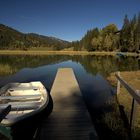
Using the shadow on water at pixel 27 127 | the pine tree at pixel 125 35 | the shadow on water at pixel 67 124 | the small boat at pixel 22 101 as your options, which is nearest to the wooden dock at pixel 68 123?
the shadow on water at pixel 67 124

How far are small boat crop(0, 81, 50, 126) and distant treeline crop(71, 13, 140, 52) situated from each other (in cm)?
6478

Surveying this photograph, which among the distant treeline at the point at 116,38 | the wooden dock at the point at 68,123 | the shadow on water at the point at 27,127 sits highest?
the distant treeline at the point at 116,38

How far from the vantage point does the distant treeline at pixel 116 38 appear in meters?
72.1

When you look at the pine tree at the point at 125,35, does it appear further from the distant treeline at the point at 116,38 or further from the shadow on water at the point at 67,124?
the shadow on water at the point at 67,124

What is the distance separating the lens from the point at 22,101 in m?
8.77

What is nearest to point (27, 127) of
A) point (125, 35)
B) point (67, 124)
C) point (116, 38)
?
point (67, 124)

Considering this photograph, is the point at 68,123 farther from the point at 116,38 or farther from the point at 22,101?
the point at 116,38

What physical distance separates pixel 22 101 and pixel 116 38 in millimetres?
80932

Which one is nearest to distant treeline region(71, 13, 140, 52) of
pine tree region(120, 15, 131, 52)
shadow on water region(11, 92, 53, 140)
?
pine tree region(120, 15, 131, 52)

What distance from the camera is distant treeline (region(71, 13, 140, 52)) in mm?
72062

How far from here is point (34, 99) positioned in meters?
8.98

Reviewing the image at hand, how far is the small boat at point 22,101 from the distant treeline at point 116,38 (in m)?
64.8

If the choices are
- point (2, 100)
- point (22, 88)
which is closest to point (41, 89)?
point (22, 88)

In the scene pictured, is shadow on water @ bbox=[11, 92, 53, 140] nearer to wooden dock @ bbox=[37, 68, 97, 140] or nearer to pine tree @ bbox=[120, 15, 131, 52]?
wooden dock @ bbox=[37, 68, 97, 140]
